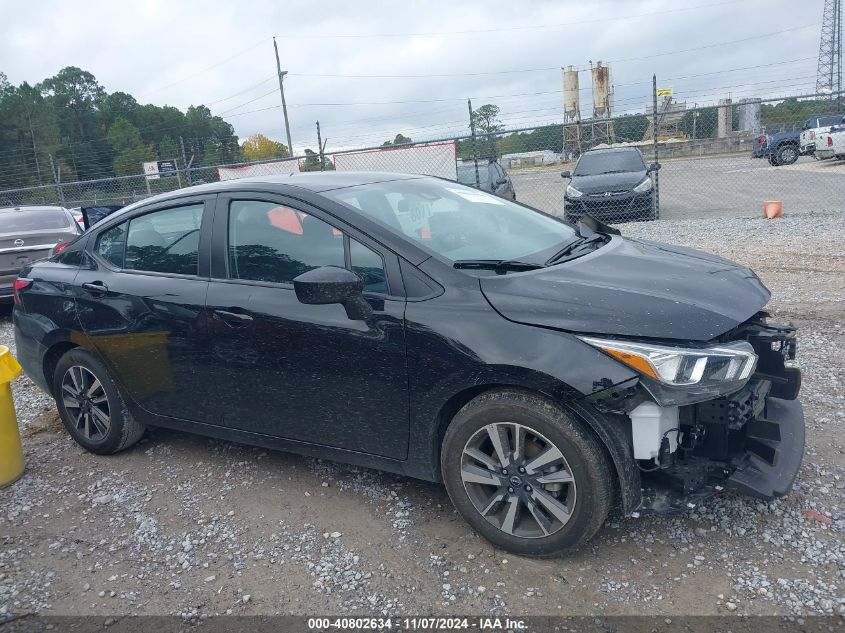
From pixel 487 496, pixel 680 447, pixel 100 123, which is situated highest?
pixel 100 123

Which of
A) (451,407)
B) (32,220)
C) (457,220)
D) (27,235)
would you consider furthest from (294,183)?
(32,220)

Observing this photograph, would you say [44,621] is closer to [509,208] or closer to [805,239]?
[509,208]

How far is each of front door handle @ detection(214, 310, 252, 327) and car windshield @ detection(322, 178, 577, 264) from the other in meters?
0.76

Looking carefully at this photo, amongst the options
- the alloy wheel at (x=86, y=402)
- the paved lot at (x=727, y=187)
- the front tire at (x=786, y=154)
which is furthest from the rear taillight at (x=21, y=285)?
the front tire at (x=786, y=154)

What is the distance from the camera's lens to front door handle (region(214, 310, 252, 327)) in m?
3.54

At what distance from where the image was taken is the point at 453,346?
297cm

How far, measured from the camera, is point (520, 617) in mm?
2688

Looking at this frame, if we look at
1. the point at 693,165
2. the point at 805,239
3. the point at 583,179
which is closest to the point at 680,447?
the point at 805,239

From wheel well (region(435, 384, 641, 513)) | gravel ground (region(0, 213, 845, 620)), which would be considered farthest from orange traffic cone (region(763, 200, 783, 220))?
wheel well (region(435, 384, 641, 513))

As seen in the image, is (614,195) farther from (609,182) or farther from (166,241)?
(166,241)

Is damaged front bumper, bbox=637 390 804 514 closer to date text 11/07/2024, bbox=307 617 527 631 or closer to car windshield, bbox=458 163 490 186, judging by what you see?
date text 11/07/2024, bbox=307 617 527 631

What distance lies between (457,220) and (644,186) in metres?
10.4

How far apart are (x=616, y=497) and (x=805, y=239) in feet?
26.5

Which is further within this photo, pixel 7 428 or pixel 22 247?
pixel 22 247
